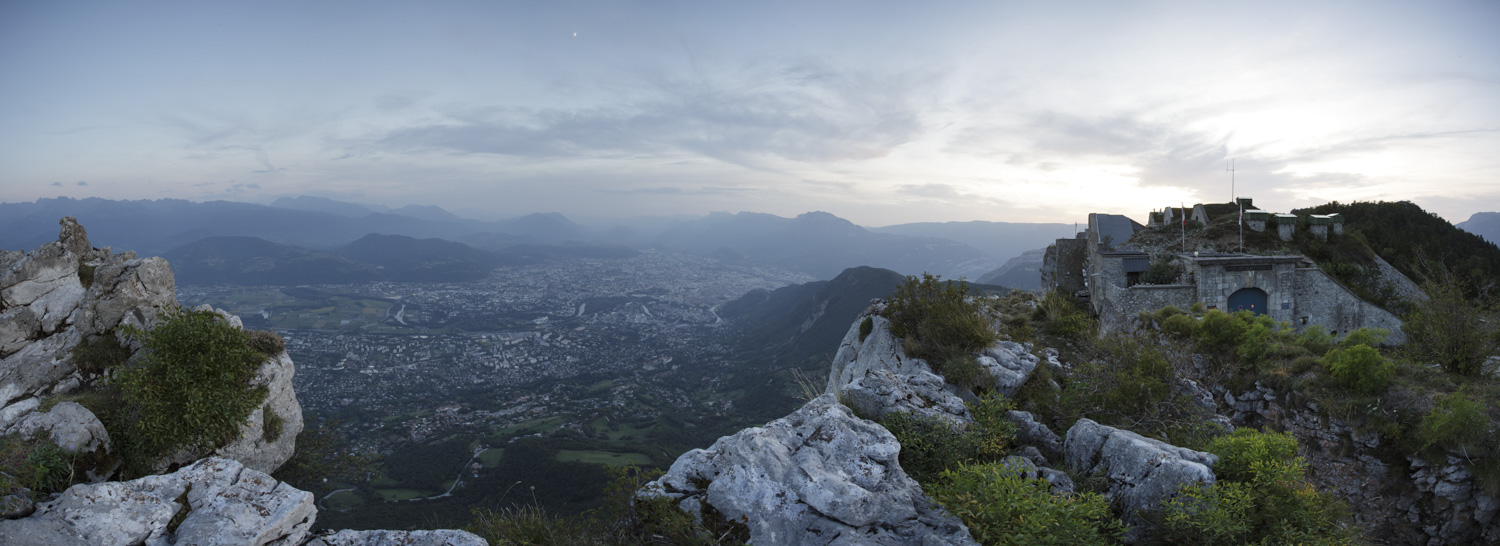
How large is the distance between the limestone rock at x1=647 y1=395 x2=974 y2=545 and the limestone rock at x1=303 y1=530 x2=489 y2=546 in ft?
6.18

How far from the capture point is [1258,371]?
10.0m

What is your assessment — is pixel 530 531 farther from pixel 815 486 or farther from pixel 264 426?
pixel 264 426

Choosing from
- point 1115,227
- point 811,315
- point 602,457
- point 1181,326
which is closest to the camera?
point 1181,326

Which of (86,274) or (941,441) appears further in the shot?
(86,274)

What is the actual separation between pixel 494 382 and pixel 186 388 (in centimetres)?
6741

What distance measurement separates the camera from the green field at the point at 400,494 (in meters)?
36.1

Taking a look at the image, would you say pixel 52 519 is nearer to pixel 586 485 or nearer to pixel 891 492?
pixel 891 492

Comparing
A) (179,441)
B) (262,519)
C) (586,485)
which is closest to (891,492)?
(262,519)

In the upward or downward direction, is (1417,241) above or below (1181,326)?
above

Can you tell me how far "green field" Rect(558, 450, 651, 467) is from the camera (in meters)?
44.1

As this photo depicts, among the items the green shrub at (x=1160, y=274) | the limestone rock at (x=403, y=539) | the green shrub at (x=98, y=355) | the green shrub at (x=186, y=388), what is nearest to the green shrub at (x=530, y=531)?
the limestone rock at (x=403, y=539)

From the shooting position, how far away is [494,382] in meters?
69.3

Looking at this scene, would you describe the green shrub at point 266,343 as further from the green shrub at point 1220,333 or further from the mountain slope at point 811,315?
the mountain slope at point 811,315

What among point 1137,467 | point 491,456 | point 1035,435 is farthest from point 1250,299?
point 491,456
